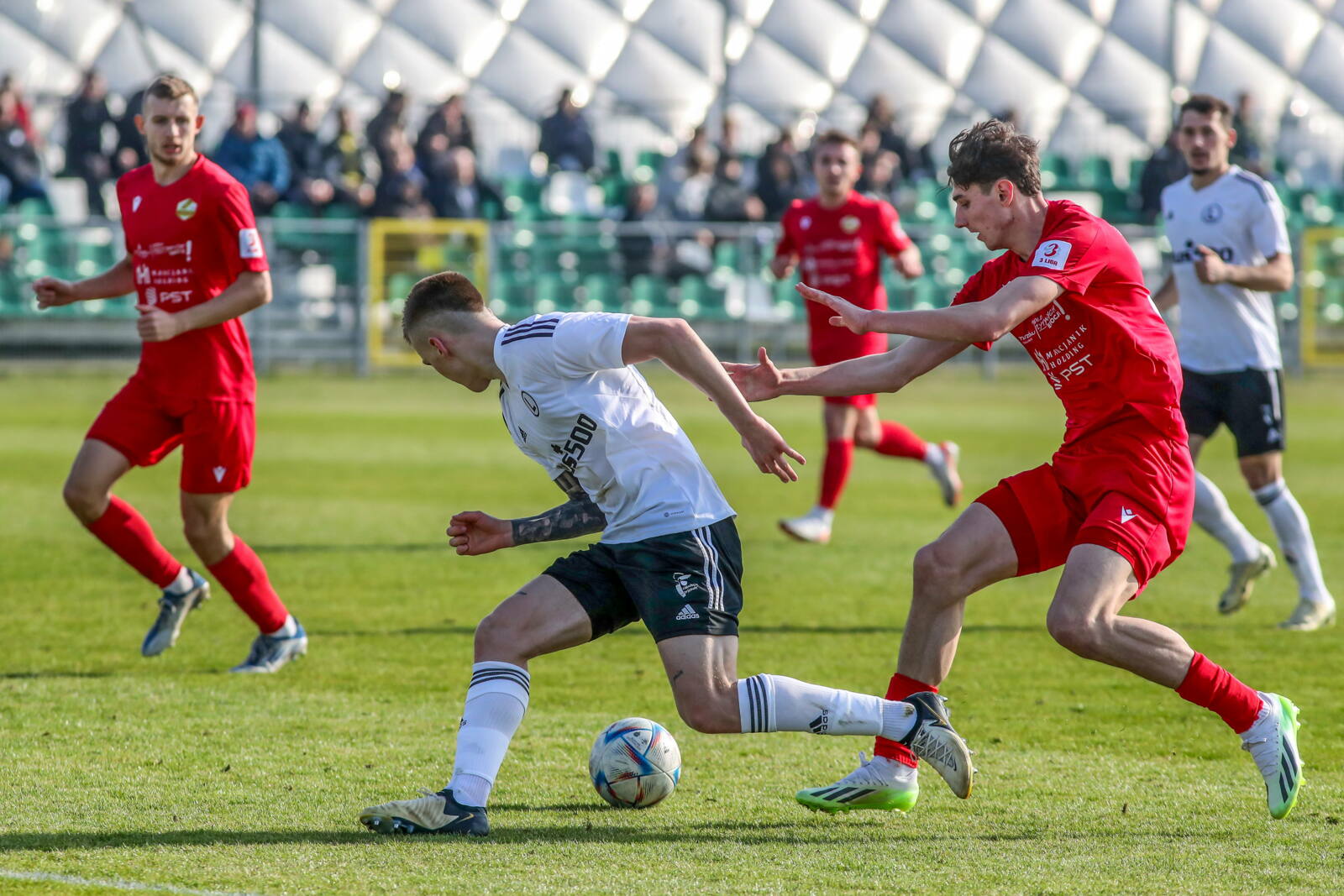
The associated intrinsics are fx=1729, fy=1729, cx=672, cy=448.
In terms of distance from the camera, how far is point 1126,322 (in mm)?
4773

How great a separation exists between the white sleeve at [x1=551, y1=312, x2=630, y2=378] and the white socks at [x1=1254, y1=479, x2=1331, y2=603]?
451 cm

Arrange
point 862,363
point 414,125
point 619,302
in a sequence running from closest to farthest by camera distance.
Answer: point 862,363, point 619,302, point 414,125

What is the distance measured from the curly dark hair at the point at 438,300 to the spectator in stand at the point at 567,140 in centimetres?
2007

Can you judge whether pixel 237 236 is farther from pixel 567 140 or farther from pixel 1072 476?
pixel 567 140

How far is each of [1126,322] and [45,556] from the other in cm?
673

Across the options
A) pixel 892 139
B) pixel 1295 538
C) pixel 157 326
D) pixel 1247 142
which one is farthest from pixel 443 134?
pixel 157 326

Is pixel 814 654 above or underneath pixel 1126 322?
underneath

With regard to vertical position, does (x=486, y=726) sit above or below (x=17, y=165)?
above

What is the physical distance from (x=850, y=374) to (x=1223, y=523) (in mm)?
3542

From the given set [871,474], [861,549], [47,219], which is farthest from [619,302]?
[861,549]

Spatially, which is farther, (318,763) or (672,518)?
(318,763)

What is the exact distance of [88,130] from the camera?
2202cm

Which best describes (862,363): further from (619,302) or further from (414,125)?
(414,125)

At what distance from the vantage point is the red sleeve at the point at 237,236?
6574 mm
